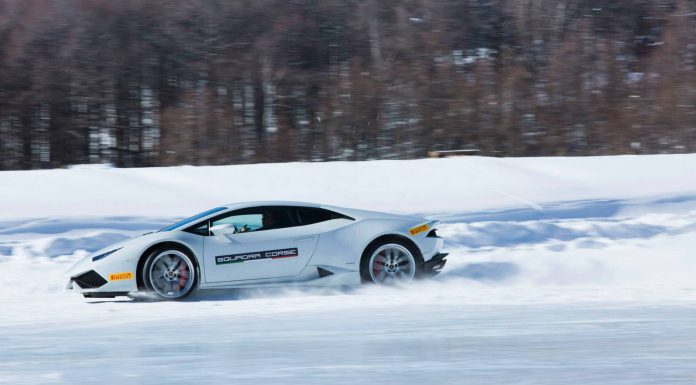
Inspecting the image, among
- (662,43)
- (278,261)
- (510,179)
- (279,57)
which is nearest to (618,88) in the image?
(662,43)

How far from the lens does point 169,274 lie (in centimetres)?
968

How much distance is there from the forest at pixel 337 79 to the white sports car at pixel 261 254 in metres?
16.9

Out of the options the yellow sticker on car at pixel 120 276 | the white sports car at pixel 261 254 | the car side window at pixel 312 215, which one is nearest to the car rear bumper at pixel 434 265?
the white sports car at pixel 261 254

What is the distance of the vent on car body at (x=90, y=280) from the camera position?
9.51 m

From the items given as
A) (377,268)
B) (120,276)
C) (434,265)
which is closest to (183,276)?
(120,276)

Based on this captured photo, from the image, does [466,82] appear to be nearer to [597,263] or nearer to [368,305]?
[597,263]

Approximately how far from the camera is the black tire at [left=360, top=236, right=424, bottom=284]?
9.98m

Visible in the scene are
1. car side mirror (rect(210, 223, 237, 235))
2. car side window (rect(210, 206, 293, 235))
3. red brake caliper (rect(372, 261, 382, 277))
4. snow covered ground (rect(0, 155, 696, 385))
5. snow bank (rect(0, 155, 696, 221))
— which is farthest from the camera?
snow bank (rect(0, 155, 696, 221))

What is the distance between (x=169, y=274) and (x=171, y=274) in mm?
21

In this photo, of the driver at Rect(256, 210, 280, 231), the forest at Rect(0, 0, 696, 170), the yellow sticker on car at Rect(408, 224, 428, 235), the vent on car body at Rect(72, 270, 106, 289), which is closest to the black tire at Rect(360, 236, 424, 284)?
the yellow sticker on car at Rect(408, 224, 428, 235)

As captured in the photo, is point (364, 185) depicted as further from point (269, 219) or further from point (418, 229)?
point (269, 219)

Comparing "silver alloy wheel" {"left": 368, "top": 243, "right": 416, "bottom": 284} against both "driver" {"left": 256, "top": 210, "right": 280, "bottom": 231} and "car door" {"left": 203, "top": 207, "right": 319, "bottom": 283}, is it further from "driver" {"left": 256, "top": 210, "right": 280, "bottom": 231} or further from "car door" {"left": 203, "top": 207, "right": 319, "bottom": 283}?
"driver" {"left": 256, "top": 210, "right": 280, "bottom": 231}

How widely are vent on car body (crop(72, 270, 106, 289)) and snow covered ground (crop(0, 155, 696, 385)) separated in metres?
0.21

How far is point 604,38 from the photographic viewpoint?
1347 inches
